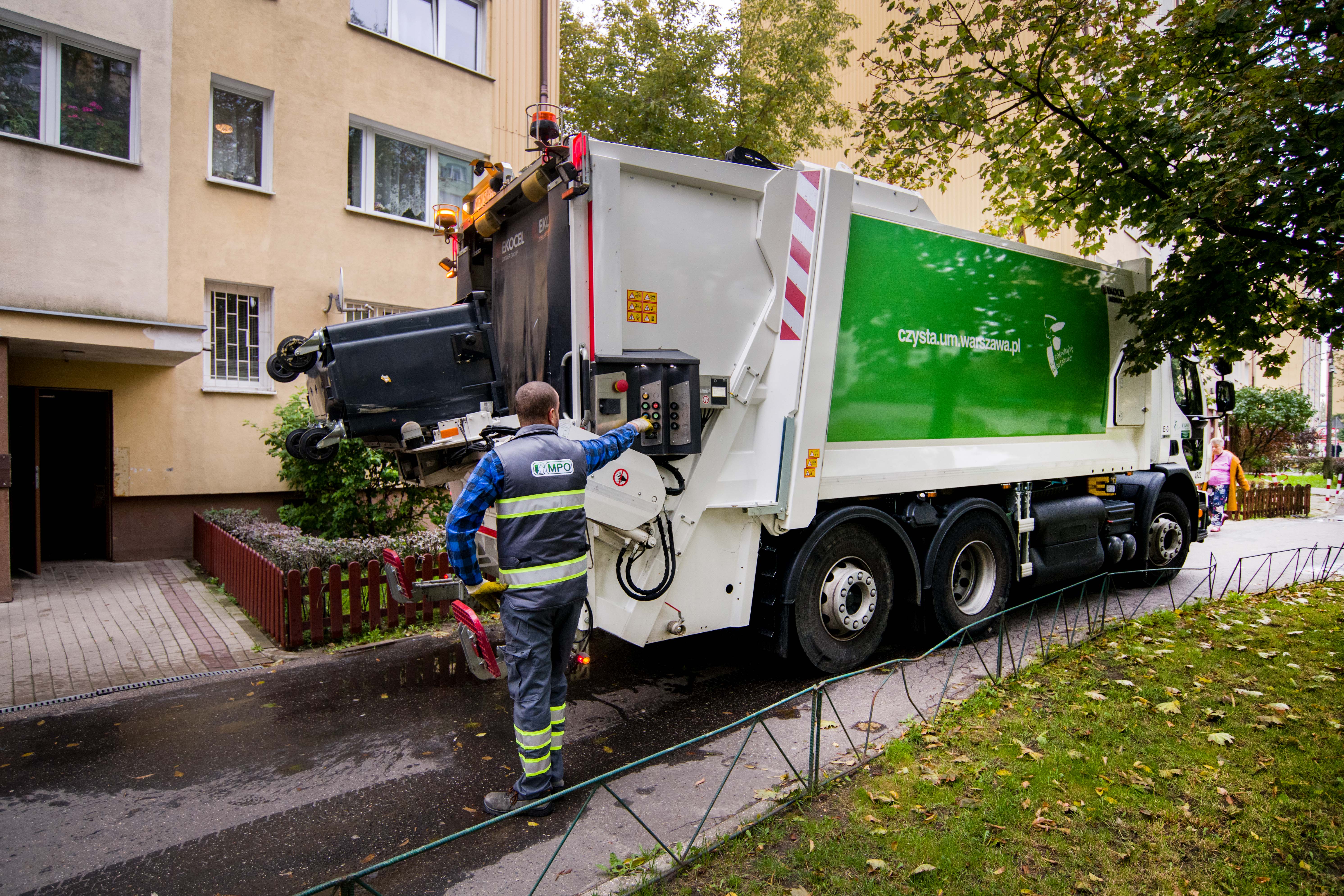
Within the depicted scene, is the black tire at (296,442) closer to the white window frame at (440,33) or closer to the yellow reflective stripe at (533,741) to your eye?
the yellow reflective stripe at (533,741)

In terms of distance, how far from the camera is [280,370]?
461 centimetres

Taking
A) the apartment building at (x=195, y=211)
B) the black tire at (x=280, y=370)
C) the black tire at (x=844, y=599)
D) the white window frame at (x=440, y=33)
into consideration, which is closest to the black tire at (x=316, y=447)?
the black tire at (x=280, y=370)

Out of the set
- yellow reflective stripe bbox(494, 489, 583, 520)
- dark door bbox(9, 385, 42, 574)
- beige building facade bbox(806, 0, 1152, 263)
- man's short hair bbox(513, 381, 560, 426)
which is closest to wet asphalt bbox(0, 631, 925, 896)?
yellow reflective stripe bbox(494, 489, 583, 520)

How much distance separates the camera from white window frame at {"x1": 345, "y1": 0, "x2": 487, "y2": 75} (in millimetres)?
10352

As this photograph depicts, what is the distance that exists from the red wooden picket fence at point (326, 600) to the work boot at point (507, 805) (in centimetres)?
241

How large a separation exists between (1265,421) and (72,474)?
27.1 metres

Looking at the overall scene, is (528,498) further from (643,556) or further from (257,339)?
(257,339)

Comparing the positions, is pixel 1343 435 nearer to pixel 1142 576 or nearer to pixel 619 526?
pixel 1142 576

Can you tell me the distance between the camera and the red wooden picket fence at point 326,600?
220 inches

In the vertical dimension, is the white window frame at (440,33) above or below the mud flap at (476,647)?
above

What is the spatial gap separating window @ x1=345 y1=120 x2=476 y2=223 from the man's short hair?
25.8 feet

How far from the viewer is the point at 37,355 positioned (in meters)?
7.85

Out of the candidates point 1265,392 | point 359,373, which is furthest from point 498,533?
point 1265,392

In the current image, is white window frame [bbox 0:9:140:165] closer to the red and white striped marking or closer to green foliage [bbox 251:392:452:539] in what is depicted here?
green foliage [bbox 251:392:452:539]
